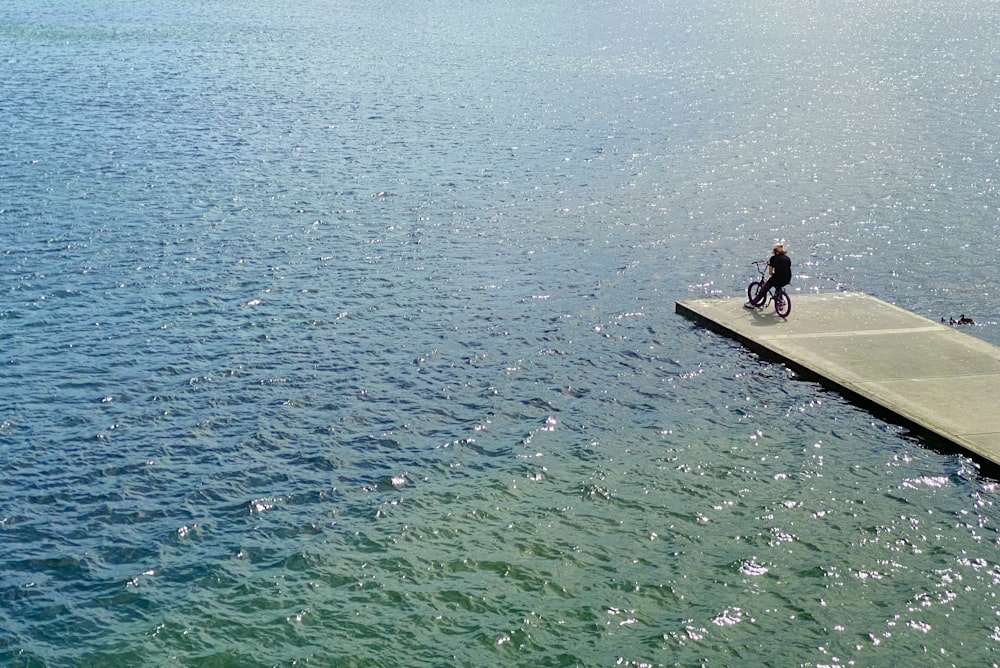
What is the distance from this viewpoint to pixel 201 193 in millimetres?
54031

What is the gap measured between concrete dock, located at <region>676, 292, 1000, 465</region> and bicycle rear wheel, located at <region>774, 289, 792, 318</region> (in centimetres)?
24

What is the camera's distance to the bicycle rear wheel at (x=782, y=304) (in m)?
37.4

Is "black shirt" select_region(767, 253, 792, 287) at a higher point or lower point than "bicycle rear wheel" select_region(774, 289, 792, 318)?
higher

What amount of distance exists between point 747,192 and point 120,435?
A: 37.8 m

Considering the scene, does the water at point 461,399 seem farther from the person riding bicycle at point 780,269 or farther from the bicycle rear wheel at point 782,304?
the person riding bicycle at point 780,269

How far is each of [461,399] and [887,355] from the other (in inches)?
515

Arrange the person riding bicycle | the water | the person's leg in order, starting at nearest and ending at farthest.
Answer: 1. the water
2. the person riding bicycle
3. the person's leg

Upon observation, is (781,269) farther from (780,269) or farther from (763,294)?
(763,294)

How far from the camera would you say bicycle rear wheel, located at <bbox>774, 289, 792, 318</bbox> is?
1471 inches

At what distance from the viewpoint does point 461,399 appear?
32156 mm

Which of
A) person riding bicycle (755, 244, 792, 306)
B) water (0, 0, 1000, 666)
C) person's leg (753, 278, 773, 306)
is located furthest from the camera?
person's leg (753, 278, 773, 306)

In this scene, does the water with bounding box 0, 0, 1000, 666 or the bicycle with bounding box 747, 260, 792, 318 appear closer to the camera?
the water with bounding box 0, 0, 1000, 666

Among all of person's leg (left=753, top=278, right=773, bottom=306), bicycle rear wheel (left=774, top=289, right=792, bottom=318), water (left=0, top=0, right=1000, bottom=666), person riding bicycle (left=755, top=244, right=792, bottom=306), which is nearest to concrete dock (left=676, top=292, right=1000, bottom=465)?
bicycle rear wheel (left=774, top=289, right=792, bottom=318)

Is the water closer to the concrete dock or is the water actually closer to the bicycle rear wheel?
the concrete dock
